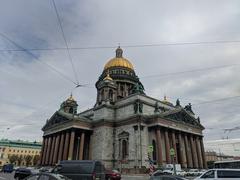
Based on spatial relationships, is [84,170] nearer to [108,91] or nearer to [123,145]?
[123,145]

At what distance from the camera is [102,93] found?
188 ft

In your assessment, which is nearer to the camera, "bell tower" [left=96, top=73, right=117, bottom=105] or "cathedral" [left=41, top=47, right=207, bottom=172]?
"cathedral" [left=41, top=47, right=207, bottom=172]

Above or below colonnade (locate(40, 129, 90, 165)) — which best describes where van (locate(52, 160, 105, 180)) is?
below

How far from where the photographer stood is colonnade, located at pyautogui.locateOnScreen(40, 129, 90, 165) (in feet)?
166

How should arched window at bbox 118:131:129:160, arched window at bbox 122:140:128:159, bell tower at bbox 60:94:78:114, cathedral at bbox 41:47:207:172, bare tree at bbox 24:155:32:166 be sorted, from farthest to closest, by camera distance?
1. bare tree at bbox 24:155:32:166
2. bell tower at bbox 60:94:78:114
3. arched window at bbox 118:131:129:160
4. arched window at bbox 122:140:128:159
5. cathedral at bbox 41:47:207:172

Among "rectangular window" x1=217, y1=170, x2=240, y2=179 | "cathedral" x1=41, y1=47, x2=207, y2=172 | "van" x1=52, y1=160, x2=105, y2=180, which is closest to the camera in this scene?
"rectangular window" x1=217, y1=170, x2=240, y2=179

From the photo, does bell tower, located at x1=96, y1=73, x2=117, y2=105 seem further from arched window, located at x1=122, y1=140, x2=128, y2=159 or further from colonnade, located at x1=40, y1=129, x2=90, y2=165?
arched window, located at x1=122, y1=140, x2=128, y2=159

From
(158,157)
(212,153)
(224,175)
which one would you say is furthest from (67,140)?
(212,153)

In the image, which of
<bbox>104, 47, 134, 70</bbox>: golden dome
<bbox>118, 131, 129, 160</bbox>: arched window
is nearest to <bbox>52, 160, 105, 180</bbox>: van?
<bbox>118, 131, 129, 160</bbox>: arched window

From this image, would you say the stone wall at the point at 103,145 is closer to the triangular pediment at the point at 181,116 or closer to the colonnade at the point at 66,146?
the colonnade at the point at 66,146

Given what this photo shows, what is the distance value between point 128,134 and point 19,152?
3544 inches

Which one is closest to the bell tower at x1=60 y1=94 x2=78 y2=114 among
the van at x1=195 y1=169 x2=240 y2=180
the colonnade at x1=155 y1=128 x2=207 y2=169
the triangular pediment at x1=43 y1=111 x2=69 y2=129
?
the triangular pediment at x1=43 y1=111 x2=69 y2=129

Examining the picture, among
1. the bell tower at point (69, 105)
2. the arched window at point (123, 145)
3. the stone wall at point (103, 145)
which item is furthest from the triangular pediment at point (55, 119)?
the arched window at point (123, 145)

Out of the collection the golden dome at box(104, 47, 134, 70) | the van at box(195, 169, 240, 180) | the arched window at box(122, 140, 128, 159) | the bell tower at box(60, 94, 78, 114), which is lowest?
the van at box(195, 169, 240, 180)
